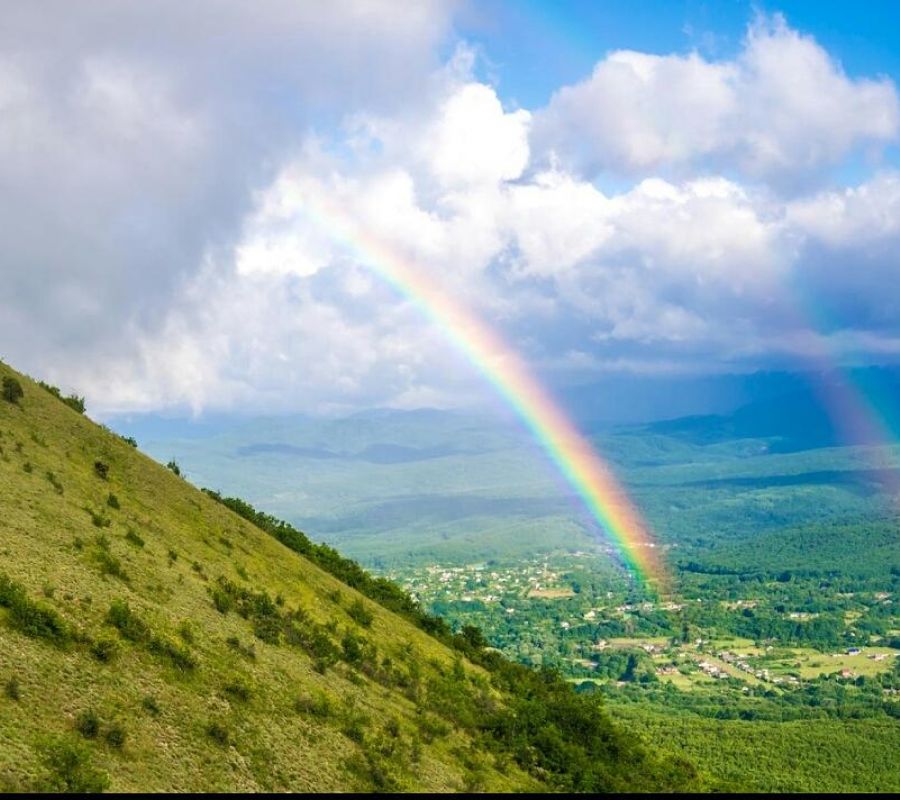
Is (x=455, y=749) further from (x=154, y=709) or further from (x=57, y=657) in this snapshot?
(x=57, y=657)

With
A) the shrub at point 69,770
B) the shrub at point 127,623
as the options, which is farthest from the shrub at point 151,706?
the shrub at point 69,770

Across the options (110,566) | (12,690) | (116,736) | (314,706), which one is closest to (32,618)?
(12,690)

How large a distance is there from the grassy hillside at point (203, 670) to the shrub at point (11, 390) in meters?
0.06

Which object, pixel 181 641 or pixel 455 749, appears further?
pixel 455 749

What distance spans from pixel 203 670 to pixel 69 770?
259 inches

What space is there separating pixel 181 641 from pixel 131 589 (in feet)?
8.72

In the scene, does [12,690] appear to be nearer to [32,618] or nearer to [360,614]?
[32,618]

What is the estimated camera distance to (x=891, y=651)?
7505 inches

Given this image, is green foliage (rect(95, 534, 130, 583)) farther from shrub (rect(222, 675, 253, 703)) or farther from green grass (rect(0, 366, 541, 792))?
shrub (rect(222, 675, 253, 703))

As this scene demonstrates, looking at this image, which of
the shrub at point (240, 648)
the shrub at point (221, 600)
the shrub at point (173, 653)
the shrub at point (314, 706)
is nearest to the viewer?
the shrub at point (173, 653)

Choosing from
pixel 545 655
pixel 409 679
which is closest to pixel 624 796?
pixel 409 679

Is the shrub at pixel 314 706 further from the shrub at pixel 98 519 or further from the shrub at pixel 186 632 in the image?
the shrub at pixel 98 519

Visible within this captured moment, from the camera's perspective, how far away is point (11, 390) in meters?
35.8

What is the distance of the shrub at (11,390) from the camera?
35.7 meters
